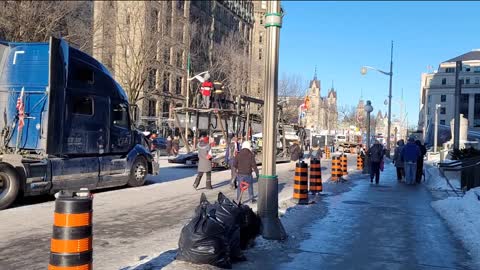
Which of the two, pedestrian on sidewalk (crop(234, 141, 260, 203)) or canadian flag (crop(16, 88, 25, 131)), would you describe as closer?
pedestrian on sidewalk (crop(234, 141, 260, 203))

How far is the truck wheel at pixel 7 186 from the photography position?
10930 millimetres

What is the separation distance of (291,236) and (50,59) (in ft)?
24.2

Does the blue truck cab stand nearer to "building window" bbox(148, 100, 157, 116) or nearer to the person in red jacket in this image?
the person in red jacket

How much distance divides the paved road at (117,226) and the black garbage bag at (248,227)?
1.07m

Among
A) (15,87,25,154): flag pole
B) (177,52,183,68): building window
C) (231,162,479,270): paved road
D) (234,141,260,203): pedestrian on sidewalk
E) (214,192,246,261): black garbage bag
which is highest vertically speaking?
(177,52,183,68): building window

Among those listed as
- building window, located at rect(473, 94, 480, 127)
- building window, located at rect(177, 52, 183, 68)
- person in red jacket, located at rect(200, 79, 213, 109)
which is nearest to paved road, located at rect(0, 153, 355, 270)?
person in red jacket, located at rect(200, 79, 213, 109)

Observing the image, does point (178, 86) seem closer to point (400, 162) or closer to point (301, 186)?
point (400, 162)

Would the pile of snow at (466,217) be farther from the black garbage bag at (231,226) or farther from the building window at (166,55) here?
the building window at (166,55)

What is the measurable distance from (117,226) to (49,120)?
4081 mm

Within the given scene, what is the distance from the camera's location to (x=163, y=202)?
41.0ft

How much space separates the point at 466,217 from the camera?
10.0 meters

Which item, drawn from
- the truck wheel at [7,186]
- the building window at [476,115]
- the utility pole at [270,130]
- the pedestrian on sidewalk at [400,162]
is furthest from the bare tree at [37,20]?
the building window at [476,115]

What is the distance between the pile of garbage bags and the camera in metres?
6.15

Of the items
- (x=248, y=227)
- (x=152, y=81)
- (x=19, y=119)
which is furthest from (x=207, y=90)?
(x=152, y=81)
